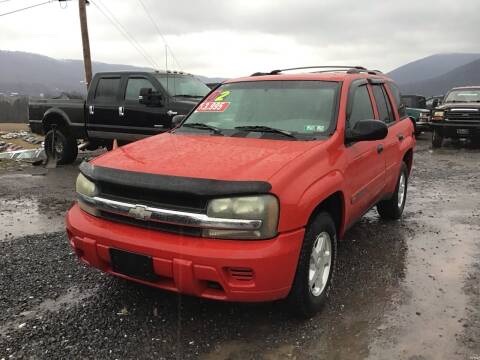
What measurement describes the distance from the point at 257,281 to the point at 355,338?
0.85 metres

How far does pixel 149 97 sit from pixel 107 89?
1.62 m

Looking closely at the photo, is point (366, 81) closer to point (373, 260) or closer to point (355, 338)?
point (373, 260)

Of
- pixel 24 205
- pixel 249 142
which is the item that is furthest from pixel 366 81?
pixel 24 205

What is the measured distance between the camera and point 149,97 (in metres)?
8.00

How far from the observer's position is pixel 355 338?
9.76 feet

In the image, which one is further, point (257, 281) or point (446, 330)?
point (446, 330)

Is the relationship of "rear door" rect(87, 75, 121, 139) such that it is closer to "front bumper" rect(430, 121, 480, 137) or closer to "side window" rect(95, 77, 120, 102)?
"side window" rect(95, 77, 120, 102)

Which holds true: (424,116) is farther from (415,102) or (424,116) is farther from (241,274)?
(241,274)

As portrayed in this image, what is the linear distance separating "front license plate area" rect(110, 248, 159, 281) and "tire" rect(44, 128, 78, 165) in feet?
25.0

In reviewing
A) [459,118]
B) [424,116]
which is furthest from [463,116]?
[424,116]

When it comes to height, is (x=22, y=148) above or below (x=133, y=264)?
below

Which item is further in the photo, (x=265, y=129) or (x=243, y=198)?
(x=265, y=129)

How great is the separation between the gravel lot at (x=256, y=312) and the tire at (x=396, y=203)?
1.50 feet

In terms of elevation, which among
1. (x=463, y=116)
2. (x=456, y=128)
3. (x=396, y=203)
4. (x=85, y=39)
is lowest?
(x=396, y=203)
